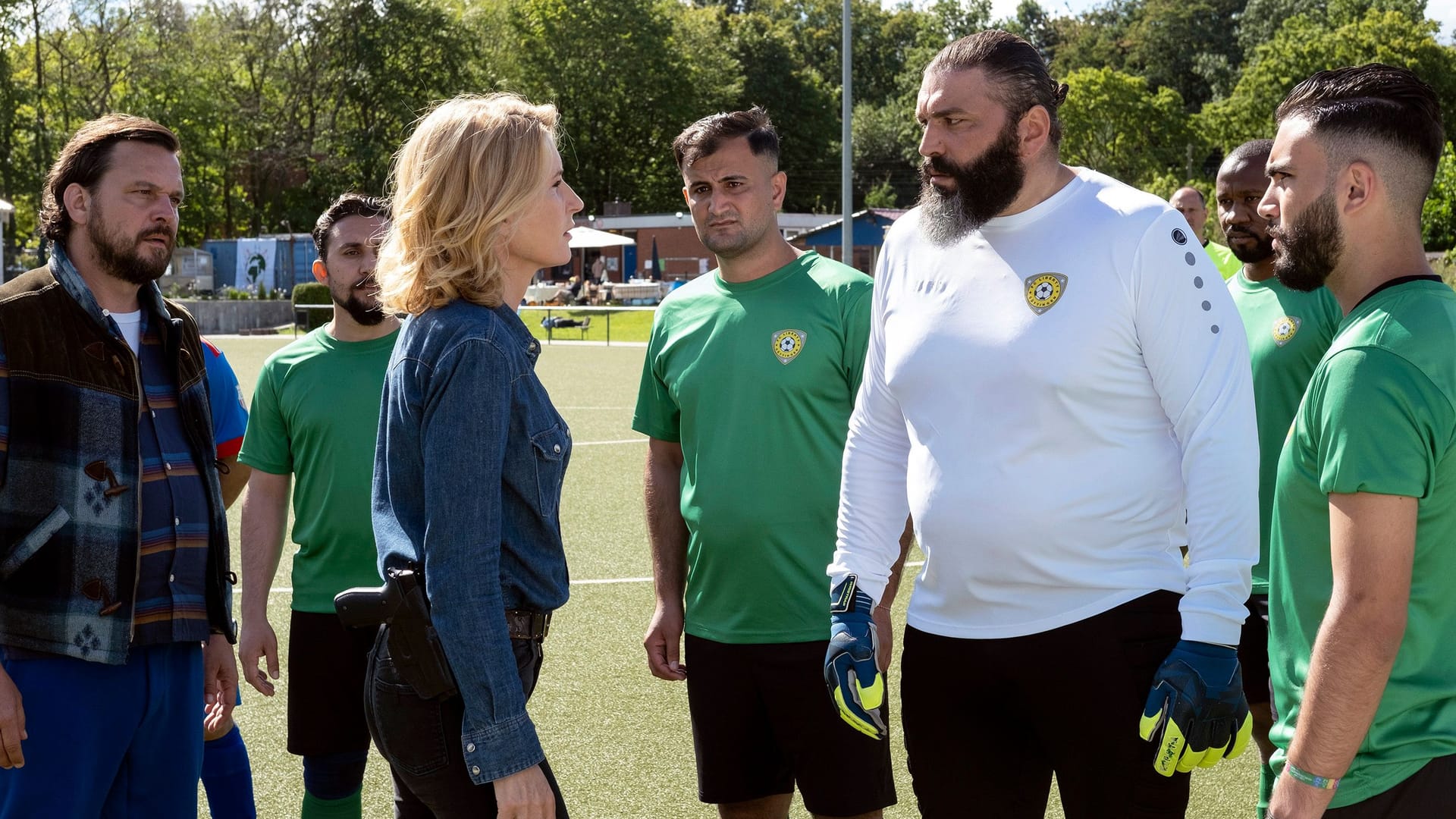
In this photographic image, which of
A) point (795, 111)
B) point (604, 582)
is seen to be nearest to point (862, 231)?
point (795, 111)

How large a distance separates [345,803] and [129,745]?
1.03m

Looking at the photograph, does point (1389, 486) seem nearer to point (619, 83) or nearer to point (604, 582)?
point (604, 582)

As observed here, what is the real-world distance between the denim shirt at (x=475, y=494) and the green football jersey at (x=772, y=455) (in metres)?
1.53

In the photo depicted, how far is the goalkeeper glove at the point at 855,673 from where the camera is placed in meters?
3.11

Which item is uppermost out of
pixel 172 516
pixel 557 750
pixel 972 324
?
pixel 972 324

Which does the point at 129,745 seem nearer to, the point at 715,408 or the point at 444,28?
the point at 715,408

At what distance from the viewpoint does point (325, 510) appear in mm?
4250

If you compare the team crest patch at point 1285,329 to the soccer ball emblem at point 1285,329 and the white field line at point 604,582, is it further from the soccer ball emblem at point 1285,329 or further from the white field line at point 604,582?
the white field line at point 604,582

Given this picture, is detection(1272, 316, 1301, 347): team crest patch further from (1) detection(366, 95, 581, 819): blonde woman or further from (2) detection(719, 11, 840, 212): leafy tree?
(2) detection(719, 11, 840, 212): leafy tree

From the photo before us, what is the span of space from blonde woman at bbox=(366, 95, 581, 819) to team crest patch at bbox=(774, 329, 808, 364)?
Result: 1.52 metres

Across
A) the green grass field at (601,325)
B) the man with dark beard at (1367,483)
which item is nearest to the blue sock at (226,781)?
the man with dark beard at (1367,483)

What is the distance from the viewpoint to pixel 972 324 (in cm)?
298

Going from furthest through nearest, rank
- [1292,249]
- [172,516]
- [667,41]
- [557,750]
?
1. [667,41]
2. [557,750]
3. [172,516]
4. [1292,249]

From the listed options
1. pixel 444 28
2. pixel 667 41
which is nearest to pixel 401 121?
pixel 444 28
